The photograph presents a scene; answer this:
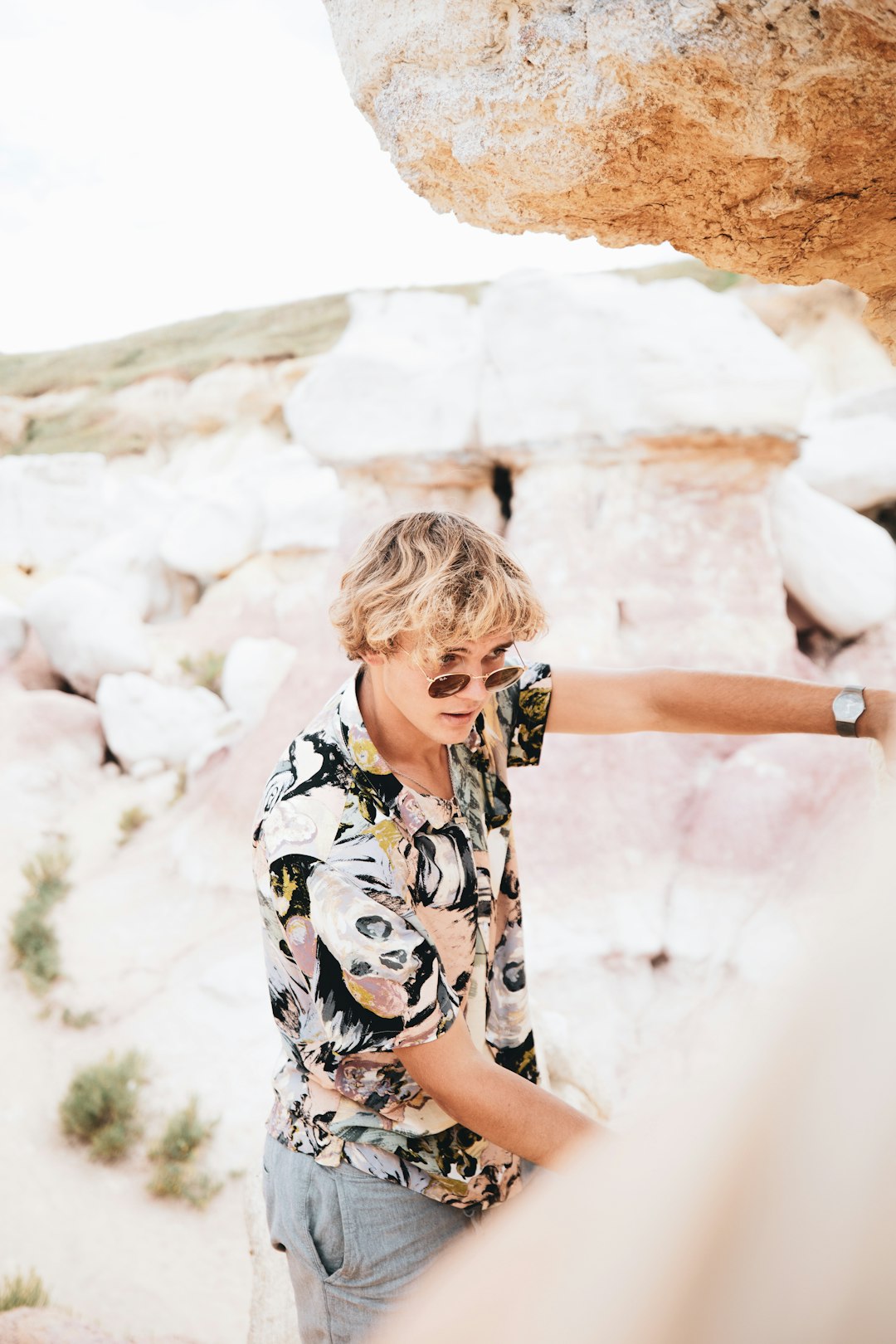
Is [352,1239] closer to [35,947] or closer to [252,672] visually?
[35,947]

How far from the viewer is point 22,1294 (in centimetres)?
356

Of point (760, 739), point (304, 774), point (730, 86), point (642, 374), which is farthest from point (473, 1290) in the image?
point (642, 374)

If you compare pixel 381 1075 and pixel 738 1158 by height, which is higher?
pixel 738 1158

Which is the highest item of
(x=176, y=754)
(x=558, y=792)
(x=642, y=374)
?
(x=642, y=374)

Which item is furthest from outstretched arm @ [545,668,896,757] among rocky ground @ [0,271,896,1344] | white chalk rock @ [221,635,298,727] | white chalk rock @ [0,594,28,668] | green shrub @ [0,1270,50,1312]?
white chalk rock @ [0,594,28,668]

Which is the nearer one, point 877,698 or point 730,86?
point 730,86

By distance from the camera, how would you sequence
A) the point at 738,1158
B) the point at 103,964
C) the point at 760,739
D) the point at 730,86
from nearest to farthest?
the point at 738,1158 → the point at 730,86 → the point at 760,739 → the point at 103,964

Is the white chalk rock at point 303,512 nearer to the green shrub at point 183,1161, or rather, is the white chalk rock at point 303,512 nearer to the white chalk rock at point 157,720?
the white chalk rock at point 157,720

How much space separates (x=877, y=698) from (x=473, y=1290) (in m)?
1.17

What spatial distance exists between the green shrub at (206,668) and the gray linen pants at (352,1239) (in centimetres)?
780

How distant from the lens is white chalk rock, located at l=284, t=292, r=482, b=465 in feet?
19.7

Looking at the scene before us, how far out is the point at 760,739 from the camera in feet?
17.3

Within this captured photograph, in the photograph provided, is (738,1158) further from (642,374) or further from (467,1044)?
(642,374)

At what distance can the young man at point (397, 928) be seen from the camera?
1.25 m
